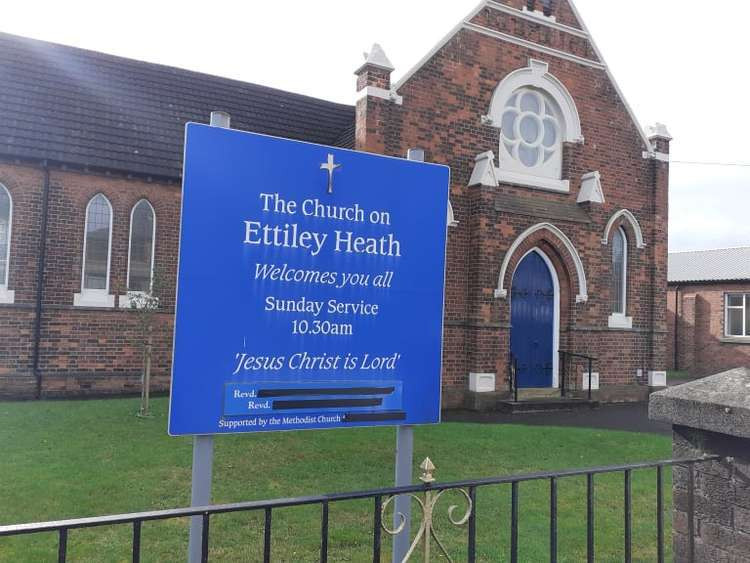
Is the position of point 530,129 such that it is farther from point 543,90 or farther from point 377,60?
point 377,60

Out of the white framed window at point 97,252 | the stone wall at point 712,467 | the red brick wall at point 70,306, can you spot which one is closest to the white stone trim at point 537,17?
Result: the red brick wall at point 70,306

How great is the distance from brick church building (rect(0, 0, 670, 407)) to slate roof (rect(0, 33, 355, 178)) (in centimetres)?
5

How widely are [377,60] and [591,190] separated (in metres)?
5.81

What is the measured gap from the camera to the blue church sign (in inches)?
108

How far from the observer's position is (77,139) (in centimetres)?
1335

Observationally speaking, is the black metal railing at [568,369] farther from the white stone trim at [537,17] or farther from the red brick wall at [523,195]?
the white stone trim at [537,17]

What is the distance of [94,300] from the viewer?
1320 centimetres

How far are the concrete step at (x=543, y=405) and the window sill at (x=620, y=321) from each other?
2340 mm

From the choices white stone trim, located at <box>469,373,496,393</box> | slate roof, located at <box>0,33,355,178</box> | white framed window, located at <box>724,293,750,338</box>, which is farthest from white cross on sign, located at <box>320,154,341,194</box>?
white framed window, located at <box>724,293,750,338</box>

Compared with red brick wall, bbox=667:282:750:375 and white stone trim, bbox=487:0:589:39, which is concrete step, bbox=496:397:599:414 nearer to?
white stone trim, bbox=487:0:589:39

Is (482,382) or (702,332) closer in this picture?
(482,382)

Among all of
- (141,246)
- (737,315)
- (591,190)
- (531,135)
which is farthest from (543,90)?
(737,315)

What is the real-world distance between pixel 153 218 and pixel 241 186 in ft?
39.3

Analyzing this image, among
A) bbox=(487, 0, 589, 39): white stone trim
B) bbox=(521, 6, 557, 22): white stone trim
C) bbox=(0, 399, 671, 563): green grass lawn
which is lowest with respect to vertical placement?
bbox=(0, 399, 671, 563): green grass lawn
